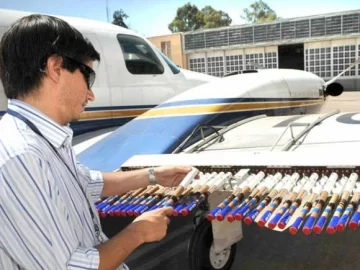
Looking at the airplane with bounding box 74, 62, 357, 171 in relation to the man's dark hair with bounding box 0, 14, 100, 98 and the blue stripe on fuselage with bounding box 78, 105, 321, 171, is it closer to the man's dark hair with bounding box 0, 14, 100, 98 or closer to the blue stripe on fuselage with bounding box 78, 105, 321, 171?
the blue stripe on fuselage with bounding box 78, 105, 321, 171

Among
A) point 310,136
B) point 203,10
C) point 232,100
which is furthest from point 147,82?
point 203,10

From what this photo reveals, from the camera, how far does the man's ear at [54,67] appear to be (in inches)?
55.1

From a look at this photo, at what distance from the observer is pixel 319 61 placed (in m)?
31.0

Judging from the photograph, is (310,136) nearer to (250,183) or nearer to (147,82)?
(250,183)

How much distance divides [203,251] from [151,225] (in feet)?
6.01

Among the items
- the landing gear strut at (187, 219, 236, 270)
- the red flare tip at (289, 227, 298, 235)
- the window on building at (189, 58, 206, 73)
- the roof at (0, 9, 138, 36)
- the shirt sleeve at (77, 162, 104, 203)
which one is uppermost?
the roof at (0, 9, 138, 36)

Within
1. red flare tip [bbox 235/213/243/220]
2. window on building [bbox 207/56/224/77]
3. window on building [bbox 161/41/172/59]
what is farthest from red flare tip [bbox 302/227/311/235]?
window on building [bbox 161/41/172/59]

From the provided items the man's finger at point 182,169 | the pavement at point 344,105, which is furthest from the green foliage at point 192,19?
the man's finger at point 182,169

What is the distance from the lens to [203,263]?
328 cm

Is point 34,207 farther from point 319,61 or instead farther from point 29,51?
point 319,61

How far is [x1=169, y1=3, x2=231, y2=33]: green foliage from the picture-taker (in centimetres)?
6881

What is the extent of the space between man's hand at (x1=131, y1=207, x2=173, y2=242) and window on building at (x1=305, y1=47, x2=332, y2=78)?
31.4 meters

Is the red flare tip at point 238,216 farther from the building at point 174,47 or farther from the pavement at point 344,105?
the building at point 174,47

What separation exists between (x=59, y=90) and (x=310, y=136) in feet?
9.99
